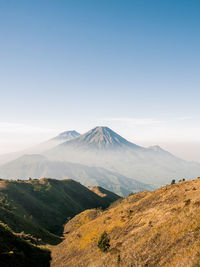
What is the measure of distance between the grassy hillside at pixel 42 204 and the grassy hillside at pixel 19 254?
19.0m

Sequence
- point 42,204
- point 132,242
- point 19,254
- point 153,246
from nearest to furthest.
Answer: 1. point 153,246
2. point 132,242
3. point 19,254
4. point 42,204

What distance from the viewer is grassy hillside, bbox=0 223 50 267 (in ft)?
112

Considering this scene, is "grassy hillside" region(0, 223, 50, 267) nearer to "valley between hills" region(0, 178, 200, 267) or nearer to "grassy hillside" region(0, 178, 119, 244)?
"valley between hills" region(0, 178, 200, 267)

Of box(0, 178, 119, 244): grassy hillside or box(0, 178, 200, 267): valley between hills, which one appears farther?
box(0, 178, 119, 244): grassy hillside

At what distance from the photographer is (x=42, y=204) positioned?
382 feet

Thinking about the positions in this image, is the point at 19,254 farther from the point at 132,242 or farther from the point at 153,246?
the point at 153,246

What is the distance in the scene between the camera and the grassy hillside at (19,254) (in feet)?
112

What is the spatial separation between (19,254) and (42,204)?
8514 cm

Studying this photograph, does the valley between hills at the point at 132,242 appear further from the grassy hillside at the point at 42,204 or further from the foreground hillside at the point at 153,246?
the grassy hillside at the point at 42,204

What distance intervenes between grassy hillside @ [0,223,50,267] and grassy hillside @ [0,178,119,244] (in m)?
19.0

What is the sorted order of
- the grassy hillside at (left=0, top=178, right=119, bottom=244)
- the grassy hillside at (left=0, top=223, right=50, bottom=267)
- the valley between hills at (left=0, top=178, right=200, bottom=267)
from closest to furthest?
1. the valley between hills at (left=0, top=178, right=200, bottom=267)
2. the grassy hillside at (left=0, top=223, right=50, bottom=267)
3. the grassy hillside at (left=0, top=178, right=119, bottom=244)

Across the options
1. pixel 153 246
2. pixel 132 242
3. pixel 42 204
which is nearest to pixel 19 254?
pixel 132 242

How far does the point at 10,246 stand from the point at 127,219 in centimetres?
3060

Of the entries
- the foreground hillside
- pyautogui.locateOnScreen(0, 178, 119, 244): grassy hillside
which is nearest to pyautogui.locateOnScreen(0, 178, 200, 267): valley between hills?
the foreground hillside
